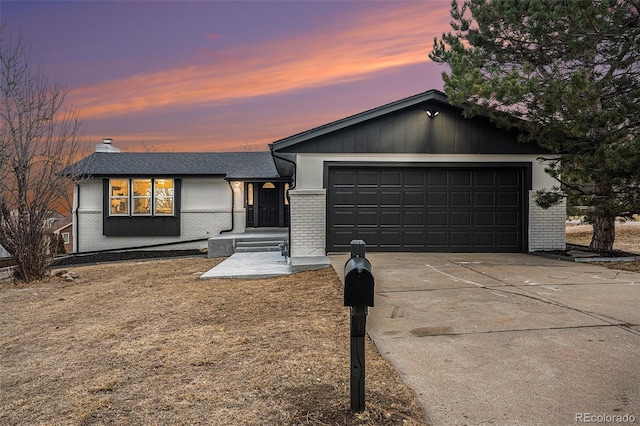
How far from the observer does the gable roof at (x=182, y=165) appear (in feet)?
59.6

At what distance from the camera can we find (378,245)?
35.5ft

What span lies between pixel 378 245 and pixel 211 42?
9.92m

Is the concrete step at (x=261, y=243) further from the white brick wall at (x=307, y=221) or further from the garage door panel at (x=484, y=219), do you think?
the garage door panel at (x=484, y=219)

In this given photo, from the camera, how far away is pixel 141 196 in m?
18.4

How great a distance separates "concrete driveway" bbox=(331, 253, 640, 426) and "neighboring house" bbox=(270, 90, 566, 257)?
3.22 metres

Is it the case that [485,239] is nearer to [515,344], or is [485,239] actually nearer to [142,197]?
[515,344]

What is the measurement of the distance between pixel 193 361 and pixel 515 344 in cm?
323

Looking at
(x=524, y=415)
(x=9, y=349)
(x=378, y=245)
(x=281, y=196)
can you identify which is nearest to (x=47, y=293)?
(x=9, y=349)

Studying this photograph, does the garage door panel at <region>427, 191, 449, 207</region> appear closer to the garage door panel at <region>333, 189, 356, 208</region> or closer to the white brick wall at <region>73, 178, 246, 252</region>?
the garage door panel at <region>333, 189, 356, 208</region>

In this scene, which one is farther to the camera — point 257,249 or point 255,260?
point 257,249

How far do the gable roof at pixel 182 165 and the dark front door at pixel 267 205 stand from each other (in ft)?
2.77

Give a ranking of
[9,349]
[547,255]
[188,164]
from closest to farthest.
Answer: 1. [9,349]
2. [547,255]
3. [188,164]

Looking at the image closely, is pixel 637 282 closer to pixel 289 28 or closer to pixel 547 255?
pixel 547 255

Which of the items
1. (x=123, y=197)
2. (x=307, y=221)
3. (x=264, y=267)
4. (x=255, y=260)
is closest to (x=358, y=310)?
(x=264, y=267)
